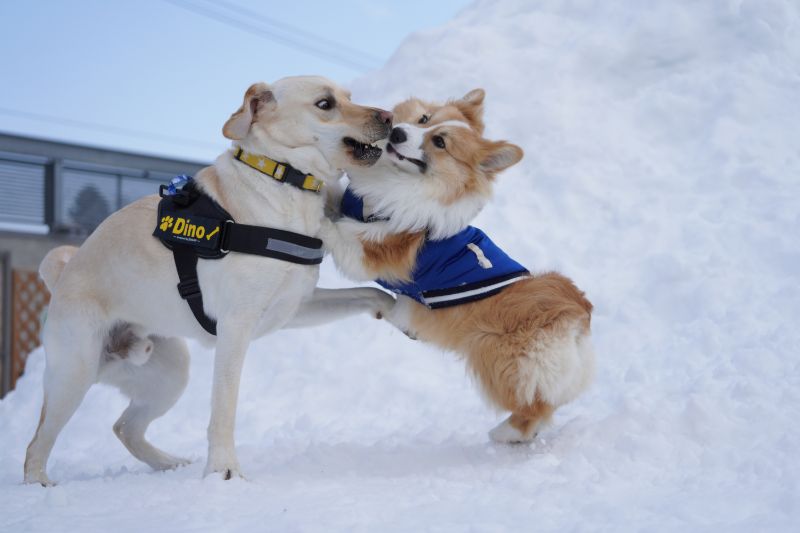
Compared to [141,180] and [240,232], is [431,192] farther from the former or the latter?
[141,180]

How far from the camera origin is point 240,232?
3.03 meters

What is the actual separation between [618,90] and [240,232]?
18.2 ft

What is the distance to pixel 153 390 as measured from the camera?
3.69 metres

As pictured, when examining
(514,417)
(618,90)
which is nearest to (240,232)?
(514,417)

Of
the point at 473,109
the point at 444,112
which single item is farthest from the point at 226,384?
the point at 473,109

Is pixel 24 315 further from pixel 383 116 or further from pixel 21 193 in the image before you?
pixel 383 116

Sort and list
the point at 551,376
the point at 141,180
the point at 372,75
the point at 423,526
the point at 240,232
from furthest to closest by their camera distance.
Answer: the point at 141,180 → the point at 372,75 → the point at 551,376 → the point at 240,232 → the point at 423,526

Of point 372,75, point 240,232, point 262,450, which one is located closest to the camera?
point 240,232

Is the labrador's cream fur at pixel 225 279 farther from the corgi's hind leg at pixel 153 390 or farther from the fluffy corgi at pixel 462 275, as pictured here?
the fluffy corgi at pixel 462 275

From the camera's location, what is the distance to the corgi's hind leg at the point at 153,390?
3.66 m

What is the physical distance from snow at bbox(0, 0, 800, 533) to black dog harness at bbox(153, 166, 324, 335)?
2.70ft

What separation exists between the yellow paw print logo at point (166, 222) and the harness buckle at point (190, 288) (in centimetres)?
25

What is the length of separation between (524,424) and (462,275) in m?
0.76

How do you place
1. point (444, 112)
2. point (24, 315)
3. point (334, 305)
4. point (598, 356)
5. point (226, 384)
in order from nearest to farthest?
point (226, 384), point (334, 305), point (444, 112), point (598, 356), point (24, 315)
